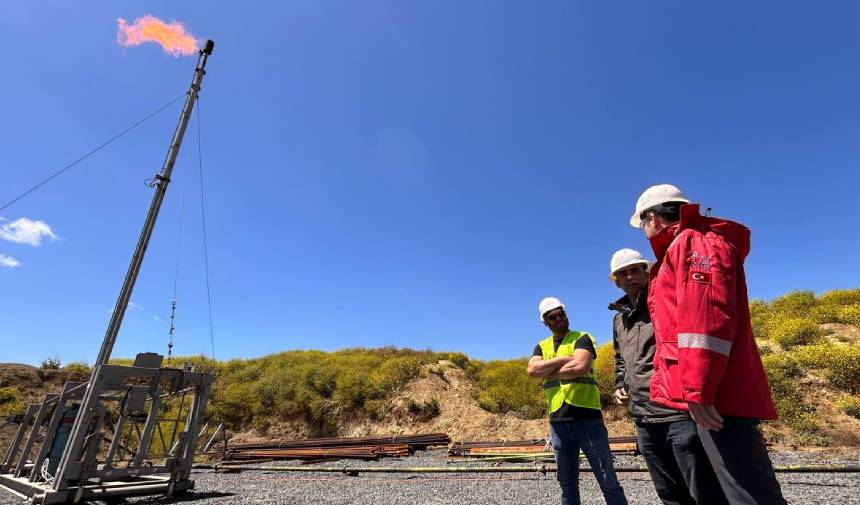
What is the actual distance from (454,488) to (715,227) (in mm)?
6978

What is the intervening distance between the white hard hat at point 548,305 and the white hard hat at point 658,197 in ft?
5.51

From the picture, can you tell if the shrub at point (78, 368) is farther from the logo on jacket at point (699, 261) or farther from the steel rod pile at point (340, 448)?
the logo on jacket at point (699, 261)

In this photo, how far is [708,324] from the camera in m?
1.73

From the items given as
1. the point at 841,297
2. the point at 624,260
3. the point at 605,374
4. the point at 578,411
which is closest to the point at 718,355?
the point at 624,260

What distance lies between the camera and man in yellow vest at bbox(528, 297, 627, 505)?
3.38m

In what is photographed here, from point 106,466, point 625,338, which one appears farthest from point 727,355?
point 106,466

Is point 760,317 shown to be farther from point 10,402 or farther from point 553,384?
point 10,402

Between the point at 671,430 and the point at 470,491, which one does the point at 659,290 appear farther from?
the point at 470,491

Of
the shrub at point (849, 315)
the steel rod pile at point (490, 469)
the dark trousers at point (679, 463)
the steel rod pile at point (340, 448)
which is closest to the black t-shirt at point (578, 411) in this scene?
the dark trousers at point (679, 463)

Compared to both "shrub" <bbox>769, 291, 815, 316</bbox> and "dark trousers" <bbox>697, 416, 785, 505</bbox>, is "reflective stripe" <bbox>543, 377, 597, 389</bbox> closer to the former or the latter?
"dark trousers" <bbox>697, 416, 785, 505</bbox>

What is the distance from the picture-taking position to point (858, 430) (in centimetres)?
1016

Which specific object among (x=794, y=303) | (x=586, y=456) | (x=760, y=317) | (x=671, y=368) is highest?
(x=794, y=303)

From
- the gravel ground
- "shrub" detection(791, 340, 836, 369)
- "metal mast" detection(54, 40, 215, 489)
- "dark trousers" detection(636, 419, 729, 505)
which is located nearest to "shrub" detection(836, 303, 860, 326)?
"shrub" detection(791, 340, 836, 369)

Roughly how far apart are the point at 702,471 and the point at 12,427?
2197cm
